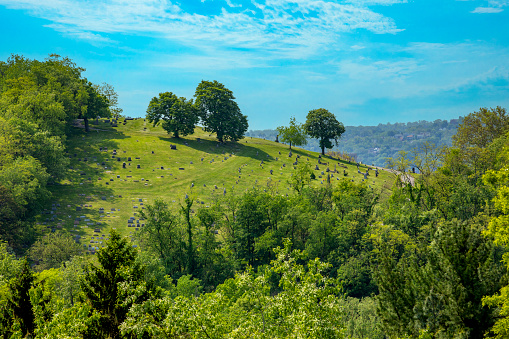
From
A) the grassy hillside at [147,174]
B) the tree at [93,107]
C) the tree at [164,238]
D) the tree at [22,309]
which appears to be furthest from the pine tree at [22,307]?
the tree at [93,107]

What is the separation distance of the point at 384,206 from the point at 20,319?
5547 centimetres

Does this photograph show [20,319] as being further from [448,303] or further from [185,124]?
[185,124]

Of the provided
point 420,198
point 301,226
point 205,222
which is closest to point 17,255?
point 205,222

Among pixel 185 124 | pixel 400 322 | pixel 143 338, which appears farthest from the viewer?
pixel 185 124

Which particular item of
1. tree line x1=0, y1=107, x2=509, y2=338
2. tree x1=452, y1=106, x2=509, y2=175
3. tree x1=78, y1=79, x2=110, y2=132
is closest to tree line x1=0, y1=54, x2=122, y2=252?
tree x1=78, y1=79, x2=110, y2=132

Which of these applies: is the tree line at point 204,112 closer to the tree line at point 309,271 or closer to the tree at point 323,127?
the tree at point 323,127

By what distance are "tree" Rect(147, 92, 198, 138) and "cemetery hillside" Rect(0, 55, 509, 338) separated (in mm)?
588

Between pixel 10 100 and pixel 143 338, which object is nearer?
pixel 143 338

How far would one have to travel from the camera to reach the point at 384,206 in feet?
209

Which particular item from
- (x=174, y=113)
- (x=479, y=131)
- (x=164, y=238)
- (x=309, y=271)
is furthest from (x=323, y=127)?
(x=309, y=271)

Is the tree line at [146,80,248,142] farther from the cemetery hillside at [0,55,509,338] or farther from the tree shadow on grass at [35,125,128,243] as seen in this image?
the tree shadow on grass at [35,125,128,243]

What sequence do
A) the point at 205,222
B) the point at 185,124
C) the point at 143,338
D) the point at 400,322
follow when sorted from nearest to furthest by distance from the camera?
1. the point at 143,338
2. the point at 400,322
3. the point at 205,222
4. the point at 185,124

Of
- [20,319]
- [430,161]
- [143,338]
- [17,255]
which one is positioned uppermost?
[430,161]

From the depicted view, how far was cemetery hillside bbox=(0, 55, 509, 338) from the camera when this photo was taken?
1951cm
